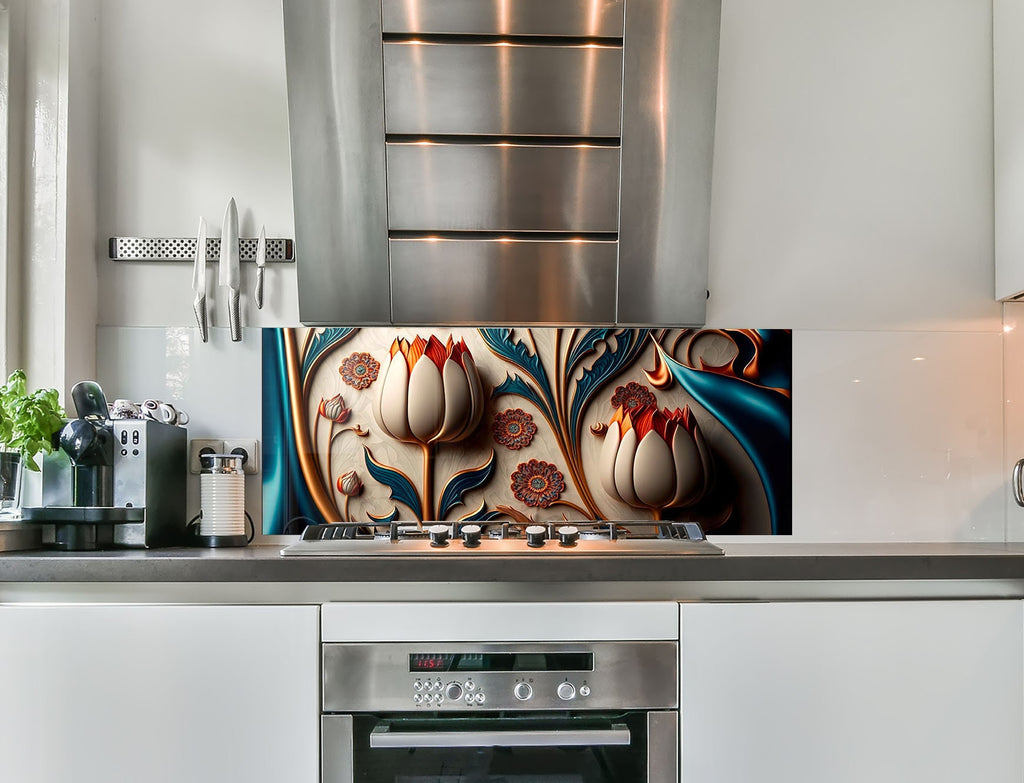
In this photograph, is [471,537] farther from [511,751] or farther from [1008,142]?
[1008,142]

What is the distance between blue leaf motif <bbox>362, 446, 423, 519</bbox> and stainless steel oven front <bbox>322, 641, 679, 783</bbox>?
1.84ft

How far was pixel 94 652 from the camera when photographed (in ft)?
4.72

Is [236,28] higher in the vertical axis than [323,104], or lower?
higher

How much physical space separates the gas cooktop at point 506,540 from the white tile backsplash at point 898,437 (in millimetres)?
410

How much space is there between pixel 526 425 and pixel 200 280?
83 cm

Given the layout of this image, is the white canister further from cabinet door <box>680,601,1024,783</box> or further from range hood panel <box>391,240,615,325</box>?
cabinet door <box>680,601,1024,783</box>

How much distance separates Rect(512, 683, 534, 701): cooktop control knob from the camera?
4.70 ft

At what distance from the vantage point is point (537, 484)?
6.50 ft

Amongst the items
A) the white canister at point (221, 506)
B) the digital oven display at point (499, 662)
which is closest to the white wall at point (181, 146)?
the white canister at point (221, 506)

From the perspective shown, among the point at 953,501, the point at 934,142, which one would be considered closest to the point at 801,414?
the point at 953,501

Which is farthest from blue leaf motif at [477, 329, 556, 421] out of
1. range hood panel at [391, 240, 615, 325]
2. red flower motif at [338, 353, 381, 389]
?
red flower motif at [338, 353, 381, 389]

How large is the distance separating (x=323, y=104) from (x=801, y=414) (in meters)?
1.30

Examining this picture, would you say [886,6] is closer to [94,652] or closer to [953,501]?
[953,501]

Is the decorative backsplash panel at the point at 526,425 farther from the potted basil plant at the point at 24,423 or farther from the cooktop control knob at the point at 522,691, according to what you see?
the cooktop control knob at the point at 522,691
